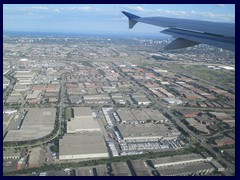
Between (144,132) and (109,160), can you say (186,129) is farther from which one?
(109,160)

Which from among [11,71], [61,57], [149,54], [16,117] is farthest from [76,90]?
[149,54]

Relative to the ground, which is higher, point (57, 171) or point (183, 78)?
point (183, 78)

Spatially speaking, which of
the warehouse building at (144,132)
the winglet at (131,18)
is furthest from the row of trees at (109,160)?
the winglet at (131,18)

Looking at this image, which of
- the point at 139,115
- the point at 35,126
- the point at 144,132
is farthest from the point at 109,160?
the point at 139,115

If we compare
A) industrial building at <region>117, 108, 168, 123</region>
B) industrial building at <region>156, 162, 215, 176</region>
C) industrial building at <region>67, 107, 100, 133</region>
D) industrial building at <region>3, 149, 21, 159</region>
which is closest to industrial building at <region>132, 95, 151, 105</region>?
industrial building at <region>117, 108, 168, 123</region>
